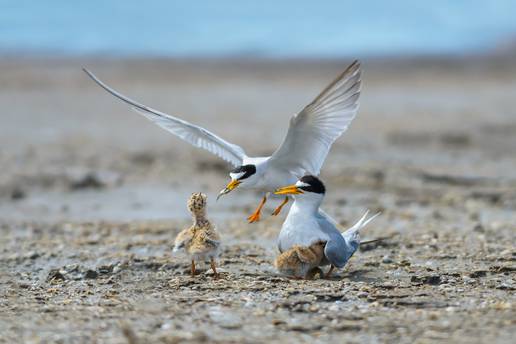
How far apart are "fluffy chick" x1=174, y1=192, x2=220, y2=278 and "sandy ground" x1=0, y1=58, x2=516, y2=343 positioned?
19 centimetres

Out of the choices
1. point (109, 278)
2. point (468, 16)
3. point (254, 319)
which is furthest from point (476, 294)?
point (468, 16)

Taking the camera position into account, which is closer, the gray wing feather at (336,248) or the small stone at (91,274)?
the gray wing feather at (336,248)

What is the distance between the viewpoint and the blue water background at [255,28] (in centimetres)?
3612

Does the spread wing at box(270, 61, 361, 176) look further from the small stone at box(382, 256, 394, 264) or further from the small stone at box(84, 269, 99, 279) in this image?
the small stone at box(84, 269, 99, 279)

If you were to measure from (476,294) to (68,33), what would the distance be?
111 ft

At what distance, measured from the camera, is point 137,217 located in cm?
1034

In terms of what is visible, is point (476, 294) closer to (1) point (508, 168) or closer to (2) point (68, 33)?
(1) point (508, 168)

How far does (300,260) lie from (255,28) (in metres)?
35.5

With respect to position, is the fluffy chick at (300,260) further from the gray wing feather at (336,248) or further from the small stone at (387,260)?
the small stone at (387,260)

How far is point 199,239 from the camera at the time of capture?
262 inches

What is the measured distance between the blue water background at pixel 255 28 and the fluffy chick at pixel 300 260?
27084mm

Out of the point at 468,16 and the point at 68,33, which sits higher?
the point at 468,16

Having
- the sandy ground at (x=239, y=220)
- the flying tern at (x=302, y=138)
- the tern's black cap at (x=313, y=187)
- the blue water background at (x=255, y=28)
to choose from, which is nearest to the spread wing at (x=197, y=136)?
the flying tern at (x=302, y=138)

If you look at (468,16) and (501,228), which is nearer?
(501,228)
